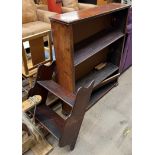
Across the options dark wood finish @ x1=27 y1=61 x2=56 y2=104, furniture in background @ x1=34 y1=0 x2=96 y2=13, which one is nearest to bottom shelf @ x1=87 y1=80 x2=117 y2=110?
dark wood finish @ x1=27 y1=61 x2=56 y2=104

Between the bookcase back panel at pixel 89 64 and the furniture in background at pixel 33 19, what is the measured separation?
3.70 ft

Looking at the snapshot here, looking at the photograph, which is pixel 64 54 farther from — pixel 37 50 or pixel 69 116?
pixel 69 116

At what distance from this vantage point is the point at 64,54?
1425 millimetres

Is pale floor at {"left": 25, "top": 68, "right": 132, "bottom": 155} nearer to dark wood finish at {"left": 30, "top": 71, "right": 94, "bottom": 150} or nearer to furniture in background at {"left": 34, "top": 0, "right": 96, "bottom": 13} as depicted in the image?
dark wood finish at {"left": 30, "top": 71, "right": 94, "bottom": 150}

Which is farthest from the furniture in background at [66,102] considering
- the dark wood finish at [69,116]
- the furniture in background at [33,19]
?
the furniture in background at [33,19]

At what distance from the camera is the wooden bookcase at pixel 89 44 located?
4.45ft

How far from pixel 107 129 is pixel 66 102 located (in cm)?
66

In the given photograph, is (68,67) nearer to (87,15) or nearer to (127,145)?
(87,15)

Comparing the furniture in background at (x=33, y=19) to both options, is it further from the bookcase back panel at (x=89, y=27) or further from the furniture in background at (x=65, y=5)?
the bookcase back panel at (x=89, y=27)

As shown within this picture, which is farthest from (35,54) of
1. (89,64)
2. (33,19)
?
(33,19)

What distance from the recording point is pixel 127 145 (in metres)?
1.58

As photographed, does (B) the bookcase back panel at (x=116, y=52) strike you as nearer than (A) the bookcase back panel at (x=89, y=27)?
No
